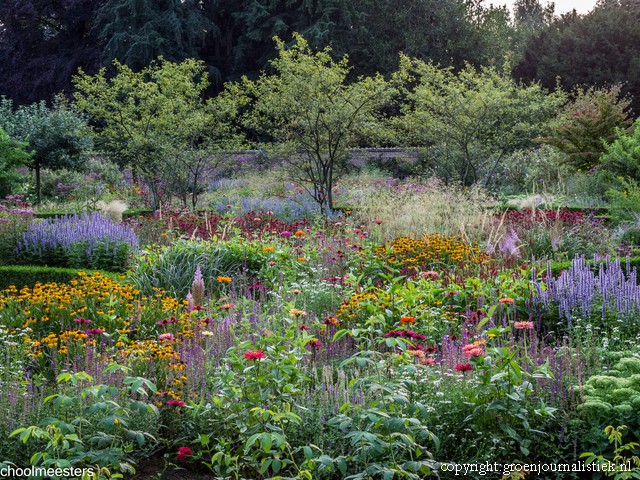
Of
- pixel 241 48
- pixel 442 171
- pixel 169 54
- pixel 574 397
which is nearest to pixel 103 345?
pixel 574 397

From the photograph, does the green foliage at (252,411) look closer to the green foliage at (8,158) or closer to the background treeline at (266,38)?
the green foliage at (8,158)

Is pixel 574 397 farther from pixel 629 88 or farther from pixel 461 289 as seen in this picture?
pixel 629 88

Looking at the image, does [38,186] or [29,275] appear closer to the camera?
[29,275]

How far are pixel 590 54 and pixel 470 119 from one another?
54.2 ft

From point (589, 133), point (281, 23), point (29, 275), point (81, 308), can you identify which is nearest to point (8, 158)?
point (29, 275)

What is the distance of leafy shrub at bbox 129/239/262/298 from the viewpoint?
747cm

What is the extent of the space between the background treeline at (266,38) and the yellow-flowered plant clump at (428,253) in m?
21.4

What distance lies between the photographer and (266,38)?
30125 millimetres

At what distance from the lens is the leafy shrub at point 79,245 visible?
8570 millimetres

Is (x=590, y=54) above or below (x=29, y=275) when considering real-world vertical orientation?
above

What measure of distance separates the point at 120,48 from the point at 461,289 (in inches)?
958

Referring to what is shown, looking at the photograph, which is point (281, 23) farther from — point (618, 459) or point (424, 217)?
point (618, 459)

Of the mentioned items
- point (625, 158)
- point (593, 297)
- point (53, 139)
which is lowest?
point (593, 297)

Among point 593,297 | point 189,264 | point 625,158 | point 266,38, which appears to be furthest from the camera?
point 266,38
